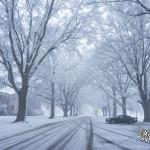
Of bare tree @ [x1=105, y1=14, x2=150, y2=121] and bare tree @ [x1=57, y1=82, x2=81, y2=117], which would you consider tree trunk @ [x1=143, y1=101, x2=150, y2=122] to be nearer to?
bare tree @ [x1=105, y1=14, x2=150, y2=121]

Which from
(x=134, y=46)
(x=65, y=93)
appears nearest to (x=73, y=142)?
Result: (x=134, y=46)

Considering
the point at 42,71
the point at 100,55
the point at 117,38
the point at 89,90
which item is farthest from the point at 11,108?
the point at 117,38

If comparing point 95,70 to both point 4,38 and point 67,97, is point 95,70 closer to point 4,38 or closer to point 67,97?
point 67,97

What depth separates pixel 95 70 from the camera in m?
53.9

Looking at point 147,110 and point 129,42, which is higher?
point 129,42

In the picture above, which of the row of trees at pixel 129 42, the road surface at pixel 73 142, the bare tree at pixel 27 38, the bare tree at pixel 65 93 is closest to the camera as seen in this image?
the road surface at pixel 73 142

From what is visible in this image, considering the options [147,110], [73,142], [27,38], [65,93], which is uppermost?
[27,38]

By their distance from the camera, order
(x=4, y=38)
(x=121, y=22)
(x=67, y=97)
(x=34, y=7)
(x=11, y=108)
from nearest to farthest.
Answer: (x=34, y=7) → (x=4, y=38) → (x=121, y=22) → (x=67, y=97) → (x=11, y=108)

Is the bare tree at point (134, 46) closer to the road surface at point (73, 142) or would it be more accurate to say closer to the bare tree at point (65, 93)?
the road surface at point (73, 142)

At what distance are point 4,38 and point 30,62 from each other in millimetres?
4564

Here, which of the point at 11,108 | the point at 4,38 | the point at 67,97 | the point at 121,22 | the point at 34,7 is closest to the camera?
the point at 34,7

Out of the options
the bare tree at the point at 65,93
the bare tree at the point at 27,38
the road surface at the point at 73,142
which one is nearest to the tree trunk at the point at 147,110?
the bare tree at the point at 27,38

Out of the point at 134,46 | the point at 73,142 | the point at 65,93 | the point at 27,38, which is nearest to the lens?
the point at 73,142

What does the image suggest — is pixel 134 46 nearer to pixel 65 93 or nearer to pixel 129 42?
pixel 129 42
